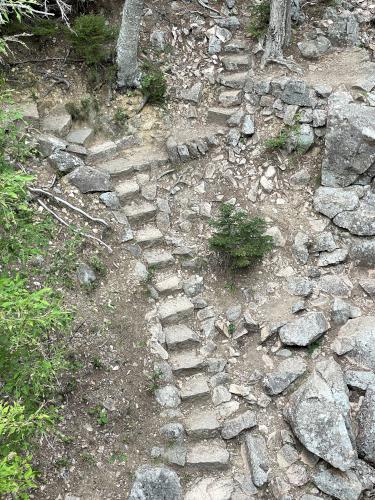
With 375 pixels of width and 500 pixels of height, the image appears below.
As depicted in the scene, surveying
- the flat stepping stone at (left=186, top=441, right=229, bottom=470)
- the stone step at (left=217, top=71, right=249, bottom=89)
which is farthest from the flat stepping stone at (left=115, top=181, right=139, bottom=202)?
the flat stepping stone at (left=186, top=441, right=229, bottom=470)

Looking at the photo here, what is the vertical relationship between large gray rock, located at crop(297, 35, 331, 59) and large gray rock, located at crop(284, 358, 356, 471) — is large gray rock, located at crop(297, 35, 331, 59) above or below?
above

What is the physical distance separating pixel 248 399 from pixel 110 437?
200 centimetres

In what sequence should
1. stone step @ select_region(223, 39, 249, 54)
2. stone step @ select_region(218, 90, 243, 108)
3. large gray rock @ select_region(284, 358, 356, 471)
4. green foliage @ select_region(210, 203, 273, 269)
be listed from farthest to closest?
stone step @ select_region(223, 39, 249, 54) → stone step @ select_region(218, 90, 243, 108) → green foliage @ select_region(210, 203, 273, 269) → large gray rock @ select_region(284, 358, 356, 471)

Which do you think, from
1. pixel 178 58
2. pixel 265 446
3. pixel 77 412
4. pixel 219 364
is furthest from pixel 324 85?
pixel 77 412

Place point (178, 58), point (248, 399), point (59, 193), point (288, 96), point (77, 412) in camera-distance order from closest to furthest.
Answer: point (77, 412) < point (248, 399) < point (59, 193) < point (288, 96) < point (178, 58)

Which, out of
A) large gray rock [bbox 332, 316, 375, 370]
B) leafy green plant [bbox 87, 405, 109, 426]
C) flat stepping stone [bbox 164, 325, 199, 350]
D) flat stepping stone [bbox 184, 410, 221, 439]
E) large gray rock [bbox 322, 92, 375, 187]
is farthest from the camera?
large gray rock [bbox 322, 92, 375, 187]

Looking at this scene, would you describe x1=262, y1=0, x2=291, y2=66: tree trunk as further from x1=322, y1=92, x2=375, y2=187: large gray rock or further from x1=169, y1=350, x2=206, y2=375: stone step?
x1=169, y1=350, x2=206, y2=375: stone step

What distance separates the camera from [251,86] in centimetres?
1085

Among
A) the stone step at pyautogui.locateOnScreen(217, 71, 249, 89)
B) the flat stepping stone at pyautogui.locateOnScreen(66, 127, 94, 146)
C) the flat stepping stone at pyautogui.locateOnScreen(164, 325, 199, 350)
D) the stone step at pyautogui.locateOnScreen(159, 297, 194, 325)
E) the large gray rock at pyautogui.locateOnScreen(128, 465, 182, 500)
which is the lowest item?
the large gray rock at pyautogui.locateOnScreen(128, 465, 182, 500)

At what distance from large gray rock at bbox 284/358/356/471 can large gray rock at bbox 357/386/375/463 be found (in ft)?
0.56

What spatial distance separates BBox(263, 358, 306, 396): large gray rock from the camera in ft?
24.8

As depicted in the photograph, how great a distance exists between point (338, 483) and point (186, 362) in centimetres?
259

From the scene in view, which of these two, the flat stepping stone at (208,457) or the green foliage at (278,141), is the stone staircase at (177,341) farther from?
the green foliage at (278,141)

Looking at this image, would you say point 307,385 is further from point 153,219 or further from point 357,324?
point 153,219
